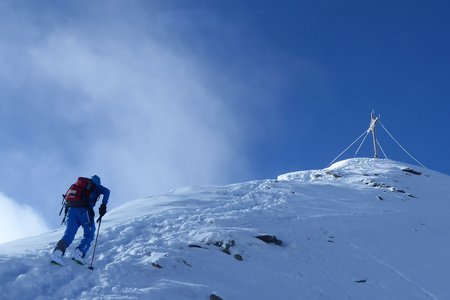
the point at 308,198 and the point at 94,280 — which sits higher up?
the point at 308,198

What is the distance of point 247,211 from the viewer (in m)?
17.2

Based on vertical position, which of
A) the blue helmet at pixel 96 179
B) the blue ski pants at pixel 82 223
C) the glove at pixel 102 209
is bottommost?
the blue ski pants at pixel 82 223

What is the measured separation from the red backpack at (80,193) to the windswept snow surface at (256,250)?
4.32ft

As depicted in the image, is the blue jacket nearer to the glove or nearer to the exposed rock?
the glove

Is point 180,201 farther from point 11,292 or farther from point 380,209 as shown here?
point 11,292

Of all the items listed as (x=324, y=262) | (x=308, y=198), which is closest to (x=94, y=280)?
(x=324, y=262)

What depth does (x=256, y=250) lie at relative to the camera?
13.0m

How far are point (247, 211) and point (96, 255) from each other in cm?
747

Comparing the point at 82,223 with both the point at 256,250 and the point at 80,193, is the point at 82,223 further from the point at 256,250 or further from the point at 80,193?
the point at 256,250

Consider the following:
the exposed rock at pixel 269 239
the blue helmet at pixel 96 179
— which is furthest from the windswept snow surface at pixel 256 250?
the blue helmet at pixel 96 179

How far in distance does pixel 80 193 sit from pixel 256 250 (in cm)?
520

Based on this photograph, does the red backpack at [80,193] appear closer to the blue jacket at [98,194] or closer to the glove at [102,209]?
the blue jacket at [98,194]

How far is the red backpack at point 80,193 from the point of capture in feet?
34.1

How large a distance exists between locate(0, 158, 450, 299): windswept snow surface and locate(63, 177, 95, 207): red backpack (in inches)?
51.8
